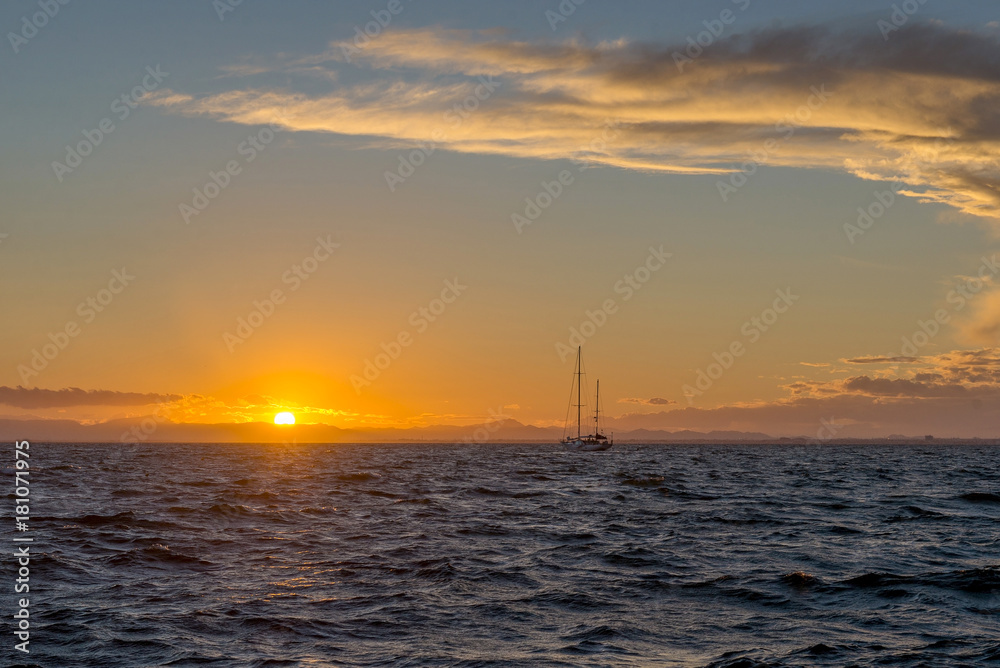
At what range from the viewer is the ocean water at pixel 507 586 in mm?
17734

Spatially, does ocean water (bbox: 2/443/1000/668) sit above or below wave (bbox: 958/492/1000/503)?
above

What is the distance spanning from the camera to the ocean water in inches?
698

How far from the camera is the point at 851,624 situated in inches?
797

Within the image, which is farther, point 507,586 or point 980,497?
point 980,497

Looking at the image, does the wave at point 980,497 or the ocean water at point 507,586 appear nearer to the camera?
the ocean water at point 507,586

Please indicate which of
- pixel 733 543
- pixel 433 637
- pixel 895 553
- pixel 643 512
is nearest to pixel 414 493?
pixel 643 512

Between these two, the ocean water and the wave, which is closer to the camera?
the ocean water

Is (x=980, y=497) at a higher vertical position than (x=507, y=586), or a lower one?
lower

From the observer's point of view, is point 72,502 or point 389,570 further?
point 72,502

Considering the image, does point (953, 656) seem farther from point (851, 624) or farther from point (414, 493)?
point (414, 493)

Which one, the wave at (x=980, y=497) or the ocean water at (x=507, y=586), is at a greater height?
the ocean water at (x=507, y=586)

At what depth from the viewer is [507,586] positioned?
2467 centimetres

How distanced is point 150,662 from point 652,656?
397 inches

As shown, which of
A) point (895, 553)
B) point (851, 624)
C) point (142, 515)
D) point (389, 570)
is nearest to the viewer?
point (851, 624)
